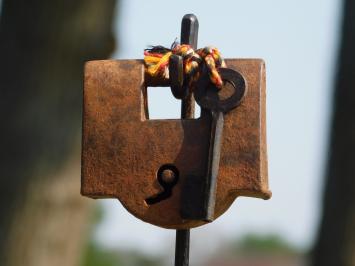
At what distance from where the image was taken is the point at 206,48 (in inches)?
65.8

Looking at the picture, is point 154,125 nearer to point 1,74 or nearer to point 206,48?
point 206,48

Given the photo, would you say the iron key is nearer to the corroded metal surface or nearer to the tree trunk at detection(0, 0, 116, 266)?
the corroded metal surface

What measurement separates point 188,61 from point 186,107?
0.25ft

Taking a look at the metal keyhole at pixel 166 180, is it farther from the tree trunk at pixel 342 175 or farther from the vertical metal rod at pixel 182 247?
the tree trunk at pixel 342 175

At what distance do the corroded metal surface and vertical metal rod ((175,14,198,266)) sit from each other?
4cm

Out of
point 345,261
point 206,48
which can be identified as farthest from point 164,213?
point 345,261

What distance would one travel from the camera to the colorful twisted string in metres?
1.64

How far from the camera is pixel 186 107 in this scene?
1.70 meters

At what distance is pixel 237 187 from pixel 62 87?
2.87m

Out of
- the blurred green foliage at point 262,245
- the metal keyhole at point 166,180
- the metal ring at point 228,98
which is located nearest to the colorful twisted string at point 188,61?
the metal ring at point 228,98

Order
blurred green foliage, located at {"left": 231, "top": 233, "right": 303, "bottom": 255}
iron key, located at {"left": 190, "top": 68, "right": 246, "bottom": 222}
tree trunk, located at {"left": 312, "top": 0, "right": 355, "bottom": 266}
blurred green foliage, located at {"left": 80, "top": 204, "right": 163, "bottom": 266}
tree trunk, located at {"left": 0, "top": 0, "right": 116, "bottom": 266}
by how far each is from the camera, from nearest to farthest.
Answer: iron key, located at {"left": 190, "top": 68, "right": 246, "bottom": 222}
tree trunk, located at {"left": 0, "top": 0, "right": 116, "bottom": 266}
tree trunk, located at {"left": 312, "top": 0, "right": 355, "bottom": 266}
blurred green foliage, located at {"left": 80, "top": 204, "right": 163, "bottom": 266}
blurred green foliage, located at {"left": 231, "top": 233, "right": 303, "bottom": 255}

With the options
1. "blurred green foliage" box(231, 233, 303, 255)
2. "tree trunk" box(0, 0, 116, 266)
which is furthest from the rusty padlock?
"blurred green foliage" box(231, 233, 303, 255)

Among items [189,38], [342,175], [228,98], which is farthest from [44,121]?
[228,98]

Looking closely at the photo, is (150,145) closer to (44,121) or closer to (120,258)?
(44,121)
